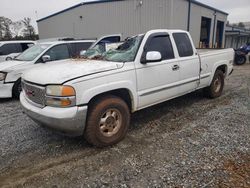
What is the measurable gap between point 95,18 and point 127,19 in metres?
3.37

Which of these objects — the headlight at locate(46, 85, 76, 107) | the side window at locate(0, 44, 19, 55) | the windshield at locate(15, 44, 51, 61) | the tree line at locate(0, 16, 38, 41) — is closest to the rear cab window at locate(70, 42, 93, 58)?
the windshield at locate(15, 44, 51, 61)

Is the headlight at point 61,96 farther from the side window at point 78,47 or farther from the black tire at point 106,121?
the side window at point 78,47

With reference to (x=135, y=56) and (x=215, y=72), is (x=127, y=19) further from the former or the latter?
(x=135, y=56)

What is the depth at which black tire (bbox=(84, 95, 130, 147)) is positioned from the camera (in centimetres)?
351

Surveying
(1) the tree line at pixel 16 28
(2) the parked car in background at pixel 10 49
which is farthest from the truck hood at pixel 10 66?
(1) the tree line at pixel 16 28

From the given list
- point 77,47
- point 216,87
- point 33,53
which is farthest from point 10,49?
point 216,87

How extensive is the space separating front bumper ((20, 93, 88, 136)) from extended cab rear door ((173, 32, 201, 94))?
2.55 meters

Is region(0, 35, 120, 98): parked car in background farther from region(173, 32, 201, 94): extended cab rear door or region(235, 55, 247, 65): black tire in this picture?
region(235, 55, 247, 65): black tire

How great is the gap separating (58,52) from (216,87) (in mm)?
5062

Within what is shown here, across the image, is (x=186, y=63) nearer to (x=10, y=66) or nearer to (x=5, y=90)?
(x=10, y=66)

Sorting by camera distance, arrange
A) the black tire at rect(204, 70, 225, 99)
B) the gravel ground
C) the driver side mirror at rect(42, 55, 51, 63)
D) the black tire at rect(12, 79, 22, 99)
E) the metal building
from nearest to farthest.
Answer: the gravel ground, the black tire at rect(204, 70, 225, 99), the black tire at rect(12, 79, 22, 99), the driver side mirror at rect(42, 55, 51, 63), the metal building

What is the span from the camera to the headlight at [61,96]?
10.6 ft

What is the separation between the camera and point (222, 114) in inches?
206

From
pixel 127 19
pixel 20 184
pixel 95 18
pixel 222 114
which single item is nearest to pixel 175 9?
pixel 127 19
